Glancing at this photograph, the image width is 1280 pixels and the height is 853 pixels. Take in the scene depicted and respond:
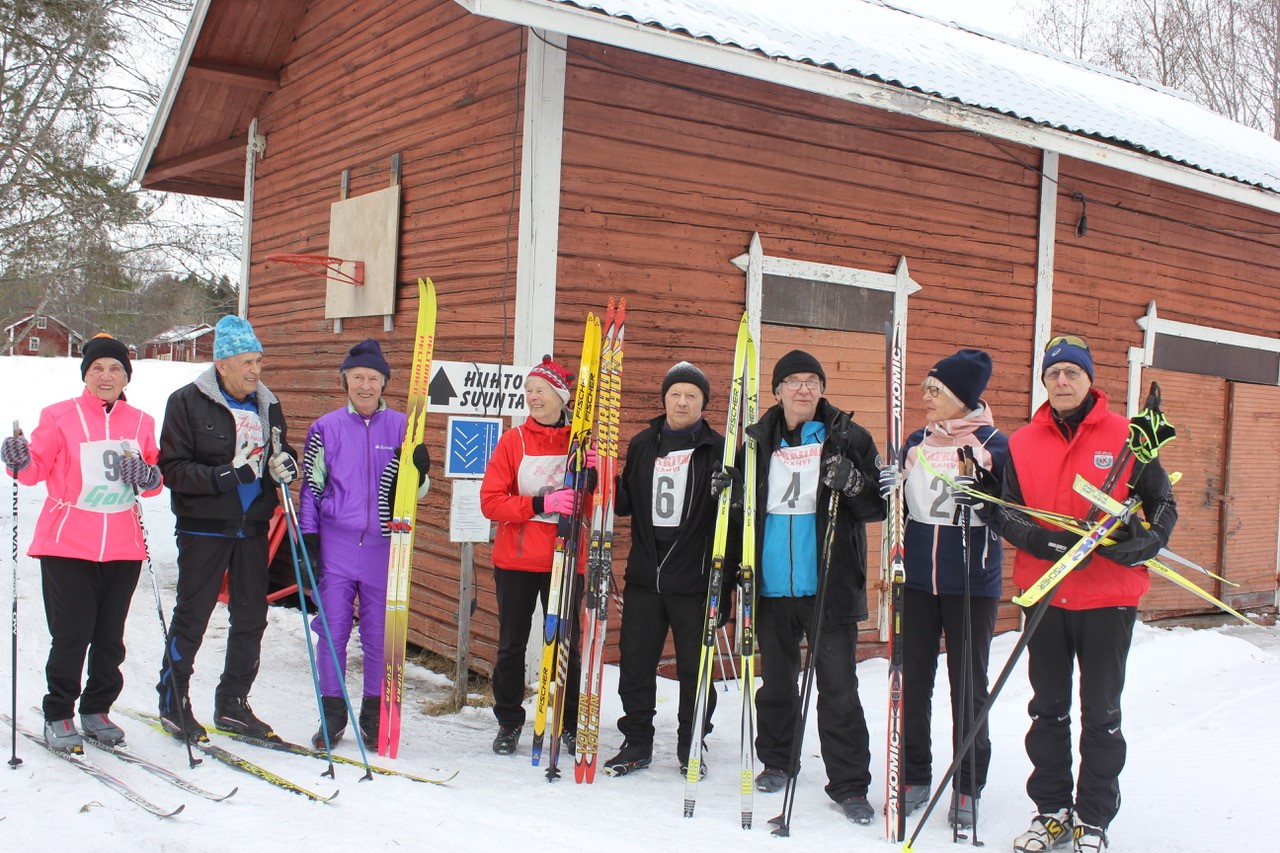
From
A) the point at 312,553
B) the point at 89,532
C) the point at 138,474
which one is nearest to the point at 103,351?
the point at 138,474

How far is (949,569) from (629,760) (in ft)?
4.98

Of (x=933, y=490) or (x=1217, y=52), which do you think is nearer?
(x=933, y=490)

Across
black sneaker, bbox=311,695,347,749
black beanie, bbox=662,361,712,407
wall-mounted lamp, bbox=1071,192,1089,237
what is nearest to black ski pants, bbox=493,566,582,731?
black sneaker, bbox=311,695,347,749

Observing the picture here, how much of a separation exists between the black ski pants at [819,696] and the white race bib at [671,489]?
1.60 feet

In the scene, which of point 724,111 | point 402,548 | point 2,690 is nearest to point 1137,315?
point 724,111

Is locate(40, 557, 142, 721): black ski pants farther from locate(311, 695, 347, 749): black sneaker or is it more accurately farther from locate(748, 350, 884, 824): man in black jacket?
locate(748, 350, 884, 824): man in black jacket

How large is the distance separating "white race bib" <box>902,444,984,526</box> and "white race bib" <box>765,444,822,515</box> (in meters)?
0.37

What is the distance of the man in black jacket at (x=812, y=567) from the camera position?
147 inches

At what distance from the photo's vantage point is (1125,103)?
9.03 metres

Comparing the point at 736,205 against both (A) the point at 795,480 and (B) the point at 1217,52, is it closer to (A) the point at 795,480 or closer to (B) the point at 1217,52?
(A) the point at 795,480

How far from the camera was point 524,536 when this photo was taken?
13.8 feet

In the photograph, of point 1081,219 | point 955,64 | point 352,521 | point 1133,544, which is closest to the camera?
point 1133,544

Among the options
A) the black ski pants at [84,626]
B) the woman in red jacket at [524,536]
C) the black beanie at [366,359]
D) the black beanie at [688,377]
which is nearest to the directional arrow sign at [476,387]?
the black beanie at [366,359]

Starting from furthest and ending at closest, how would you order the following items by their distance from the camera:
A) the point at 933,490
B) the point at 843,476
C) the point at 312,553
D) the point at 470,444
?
the point at 470,444 → the point at 312,553 → the point at 933,490 → the point at 843,476
